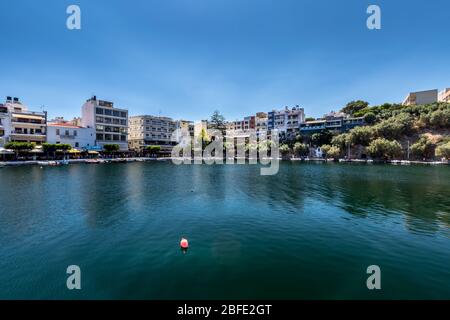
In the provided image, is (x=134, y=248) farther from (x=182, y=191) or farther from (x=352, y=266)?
(x=182, y=191)

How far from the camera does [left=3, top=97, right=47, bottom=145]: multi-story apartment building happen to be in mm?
77375

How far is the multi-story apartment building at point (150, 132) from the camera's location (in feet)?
399

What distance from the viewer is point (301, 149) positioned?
129 metres

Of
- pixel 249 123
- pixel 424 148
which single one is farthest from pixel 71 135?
pixel 424 148

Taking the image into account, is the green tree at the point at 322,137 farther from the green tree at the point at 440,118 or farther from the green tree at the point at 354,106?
the green tree at the point at 440,118

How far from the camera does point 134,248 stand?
14758mm

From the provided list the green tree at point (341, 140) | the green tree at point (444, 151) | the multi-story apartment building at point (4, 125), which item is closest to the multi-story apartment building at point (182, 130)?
the multi-story apartment building at point (4, 125)

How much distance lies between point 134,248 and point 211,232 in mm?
5518

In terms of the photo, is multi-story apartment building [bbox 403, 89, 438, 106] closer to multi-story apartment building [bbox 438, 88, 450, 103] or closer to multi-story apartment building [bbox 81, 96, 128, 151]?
multi-story apartment building [bbox 438, 88, 450, 103]

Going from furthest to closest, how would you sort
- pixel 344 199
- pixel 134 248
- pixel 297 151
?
pixel 297 151 → pixel 344 199 → pixel 134 248

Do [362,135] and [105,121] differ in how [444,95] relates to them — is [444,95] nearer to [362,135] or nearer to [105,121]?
[362,135]

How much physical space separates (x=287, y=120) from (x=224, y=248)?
146 metres

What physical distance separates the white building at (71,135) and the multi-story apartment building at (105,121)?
→ 3351 mm
